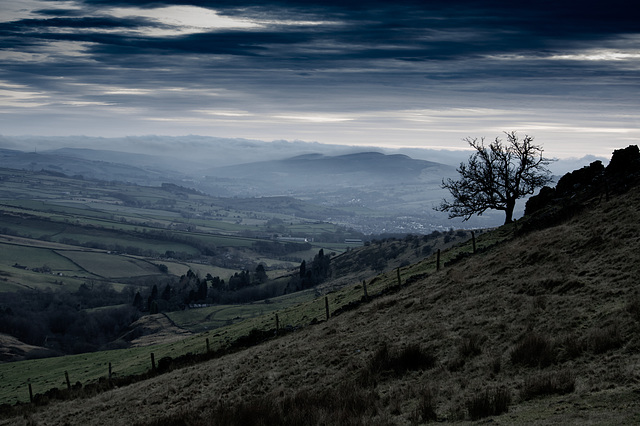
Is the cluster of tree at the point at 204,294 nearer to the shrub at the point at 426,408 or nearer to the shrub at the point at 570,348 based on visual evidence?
the shrub at the point at 426,408

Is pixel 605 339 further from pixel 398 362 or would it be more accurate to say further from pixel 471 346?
pixel 398 362

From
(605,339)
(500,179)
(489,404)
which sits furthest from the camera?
(500,179)

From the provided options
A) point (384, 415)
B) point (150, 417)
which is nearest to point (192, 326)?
point (150, 417)

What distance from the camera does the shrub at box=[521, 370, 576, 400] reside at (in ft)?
44.1

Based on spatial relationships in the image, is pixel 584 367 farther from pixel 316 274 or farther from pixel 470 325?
pixel 316 274

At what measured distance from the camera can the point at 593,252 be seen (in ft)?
80.5

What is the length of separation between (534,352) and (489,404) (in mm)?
3656

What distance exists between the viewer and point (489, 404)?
13477 millimetres

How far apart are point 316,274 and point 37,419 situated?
115 m

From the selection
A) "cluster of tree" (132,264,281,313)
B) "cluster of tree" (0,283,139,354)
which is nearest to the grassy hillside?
"cluster of tree" (0,283,139,354)

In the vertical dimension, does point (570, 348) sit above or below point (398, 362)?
above

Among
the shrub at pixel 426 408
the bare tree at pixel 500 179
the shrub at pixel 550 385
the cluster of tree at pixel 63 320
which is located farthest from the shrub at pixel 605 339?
the cluster of tree at pixel 63 320

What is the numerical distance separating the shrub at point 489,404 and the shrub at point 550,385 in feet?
1.75

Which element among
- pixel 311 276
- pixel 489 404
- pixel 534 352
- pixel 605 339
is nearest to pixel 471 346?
pixel 534 352
